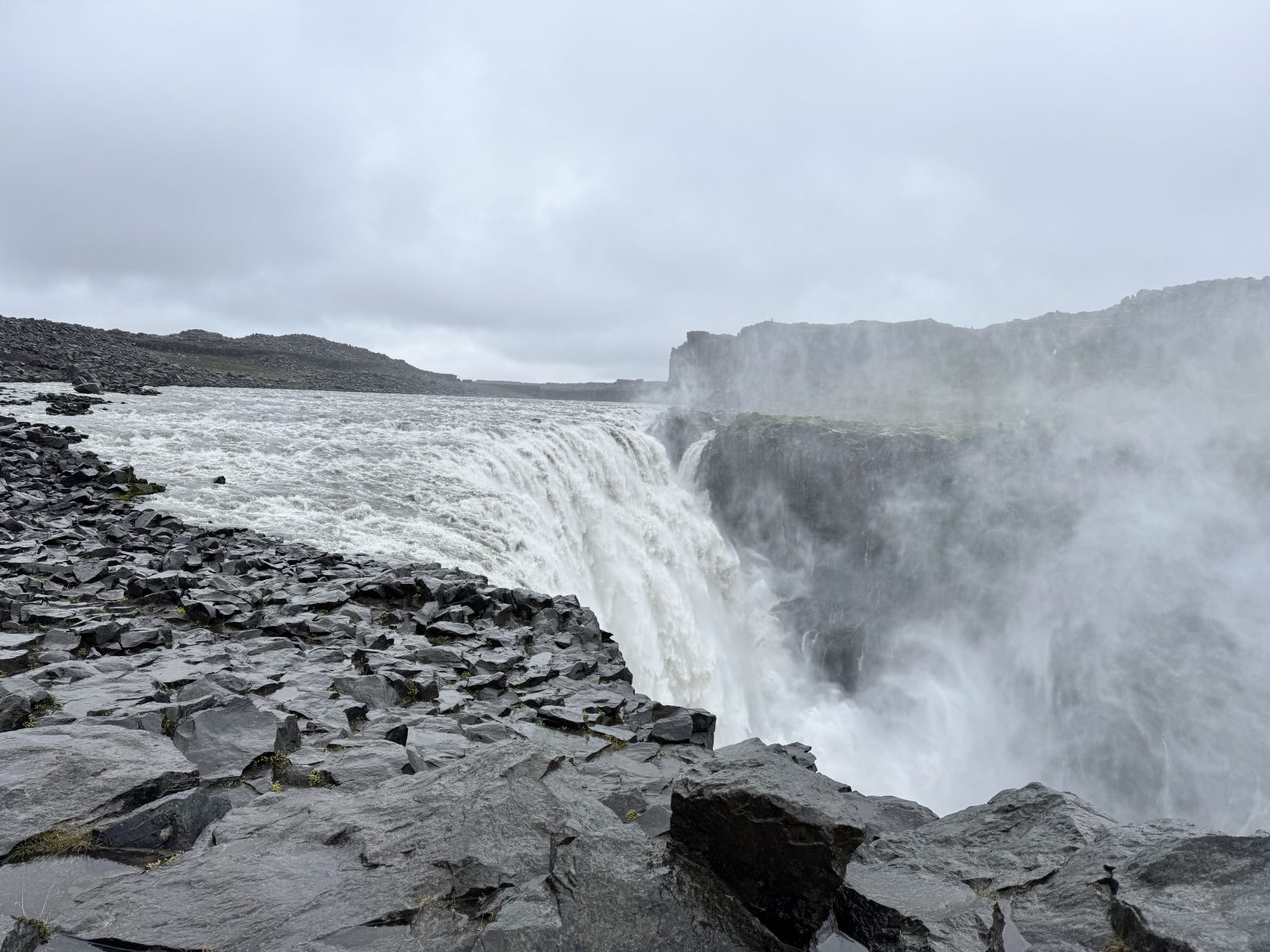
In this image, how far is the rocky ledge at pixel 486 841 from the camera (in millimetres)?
3371

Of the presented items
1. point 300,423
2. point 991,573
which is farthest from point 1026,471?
point 300,423

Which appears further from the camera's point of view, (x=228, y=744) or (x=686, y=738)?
(x=686, y=738)

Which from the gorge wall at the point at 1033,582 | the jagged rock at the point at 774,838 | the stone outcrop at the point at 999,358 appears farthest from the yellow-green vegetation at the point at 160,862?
the stone outcrop at the point at 999,358

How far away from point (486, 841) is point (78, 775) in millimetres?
2754

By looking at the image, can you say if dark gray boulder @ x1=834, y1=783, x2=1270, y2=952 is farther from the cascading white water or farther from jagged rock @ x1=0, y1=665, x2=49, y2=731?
the cascading white water

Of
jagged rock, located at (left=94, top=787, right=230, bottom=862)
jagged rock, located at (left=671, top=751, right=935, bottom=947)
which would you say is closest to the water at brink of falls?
jagged rock, located at (left=94, top=787, right=230, bottom=862)

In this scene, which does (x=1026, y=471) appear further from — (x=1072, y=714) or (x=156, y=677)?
(x=156, y=677)

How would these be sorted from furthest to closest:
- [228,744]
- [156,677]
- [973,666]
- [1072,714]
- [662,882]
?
[973,666] < [1072,714] < [156,677] < [228,744] < [662,882]

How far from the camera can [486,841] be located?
3.88 metres

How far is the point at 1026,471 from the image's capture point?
147ft

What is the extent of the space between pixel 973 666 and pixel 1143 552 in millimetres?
12374

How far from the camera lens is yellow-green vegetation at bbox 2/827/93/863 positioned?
3697 millimetres

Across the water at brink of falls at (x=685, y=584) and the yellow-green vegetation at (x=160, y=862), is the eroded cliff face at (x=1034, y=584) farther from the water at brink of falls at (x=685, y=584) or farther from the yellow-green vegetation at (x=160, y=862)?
the yellow-green vegetation at (x=160, y=862)

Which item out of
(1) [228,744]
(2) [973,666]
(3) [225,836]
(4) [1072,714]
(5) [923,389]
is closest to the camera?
(3) [225,836]
